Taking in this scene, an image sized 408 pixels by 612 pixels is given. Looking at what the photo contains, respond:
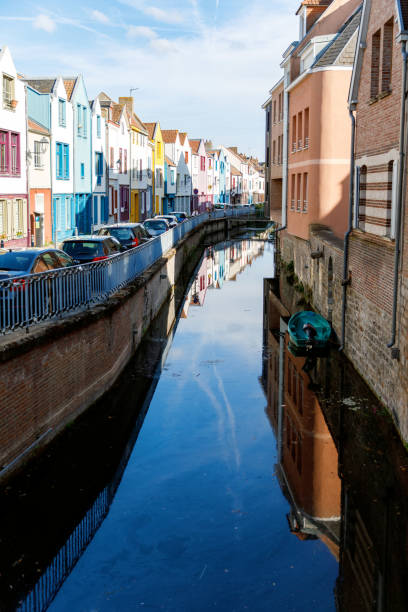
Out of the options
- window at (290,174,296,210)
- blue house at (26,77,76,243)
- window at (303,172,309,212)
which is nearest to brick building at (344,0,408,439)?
window at (303,172,309,212)

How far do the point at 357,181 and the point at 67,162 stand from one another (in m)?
23.9

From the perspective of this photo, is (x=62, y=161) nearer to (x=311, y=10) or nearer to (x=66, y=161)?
(x=66, y=161)

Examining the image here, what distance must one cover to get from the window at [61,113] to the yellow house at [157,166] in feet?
85.5

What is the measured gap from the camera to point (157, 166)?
6569cm

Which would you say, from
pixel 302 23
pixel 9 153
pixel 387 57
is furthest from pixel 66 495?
pixel 302 23

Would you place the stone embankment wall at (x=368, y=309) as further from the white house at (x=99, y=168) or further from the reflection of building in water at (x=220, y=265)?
the white house at (x=99, y=168)

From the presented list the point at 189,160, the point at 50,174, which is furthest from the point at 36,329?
the point at 189,160

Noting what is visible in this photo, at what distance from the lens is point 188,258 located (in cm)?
4362

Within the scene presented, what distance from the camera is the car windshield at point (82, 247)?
19812mm

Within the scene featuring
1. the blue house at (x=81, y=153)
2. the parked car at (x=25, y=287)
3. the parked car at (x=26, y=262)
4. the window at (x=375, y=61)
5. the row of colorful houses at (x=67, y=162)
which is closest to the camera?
the parked car at (x=25, y=287)

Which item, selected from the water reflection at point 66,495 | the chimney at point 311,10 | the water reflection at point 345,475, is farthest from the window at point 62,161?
the water reflection at point 345,475

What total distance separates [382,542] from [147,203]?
178 ft

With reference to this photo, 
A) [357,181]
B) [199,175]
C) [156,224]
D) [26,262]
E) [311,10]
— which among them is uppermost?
[311,10]

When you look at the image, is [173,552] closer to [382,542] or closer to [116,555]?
[116,555]
